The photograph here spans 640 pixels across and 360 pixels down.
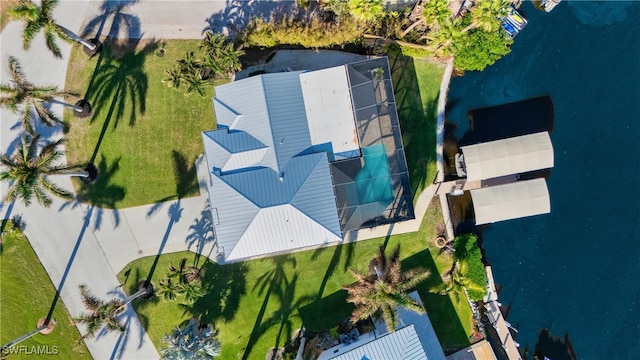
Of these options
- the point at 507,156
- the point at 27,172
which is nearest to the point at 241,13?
the point at 27,172

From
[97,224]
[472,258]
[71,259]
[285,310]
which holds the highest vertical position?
[97,224]

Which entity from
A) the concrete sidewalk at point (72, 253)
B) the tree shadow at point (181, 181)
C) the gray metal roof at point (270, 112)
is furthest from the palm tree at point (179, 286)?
the gray metal roof at point (270, 112)

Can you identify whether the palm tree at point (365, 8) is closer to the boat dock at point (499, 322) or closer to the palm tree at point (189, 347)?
the boat dock at point (499, 322)

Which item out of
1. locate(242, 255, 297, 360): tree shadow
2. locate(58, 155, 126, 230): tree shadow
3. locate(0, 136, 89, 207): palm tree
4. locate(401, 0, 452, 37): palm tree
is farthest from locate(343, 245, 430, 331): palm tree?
locate(0, 136, 89, 207): palm tree

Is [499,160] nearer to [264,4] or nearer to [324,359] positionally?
[324,359]

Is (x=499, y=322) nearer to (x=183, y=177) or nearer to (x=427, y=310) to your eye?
(x=427, y=310)

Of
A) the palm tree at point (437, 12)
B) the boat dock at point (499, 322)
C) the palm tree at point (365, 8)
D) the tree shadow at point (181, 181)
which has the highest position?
the palm tree at point (365, 8)
